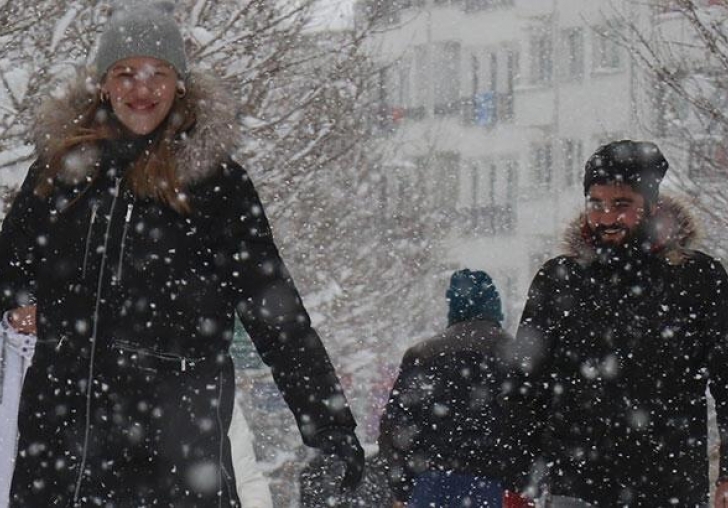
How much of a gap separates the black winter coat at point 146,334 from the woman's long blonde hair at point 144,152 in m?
0.03

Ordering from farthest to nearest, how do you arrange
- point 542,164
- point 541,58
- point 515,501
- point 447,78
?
point 447,78
point 541,58
point 542,164
point 515,501

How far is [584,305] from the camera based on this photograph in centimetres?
484

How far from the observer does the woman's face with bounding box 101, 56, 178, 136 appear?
3600mm

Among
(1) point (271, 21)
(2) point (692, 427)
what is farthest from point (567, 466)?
(1) point (271, 21)

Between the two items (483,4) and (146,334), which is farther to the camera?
(483,4)

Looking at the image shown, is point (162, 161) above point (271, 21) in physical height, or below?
above

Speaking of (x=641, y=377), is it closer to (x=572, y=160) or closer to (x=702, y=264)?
(x=702, y=264)

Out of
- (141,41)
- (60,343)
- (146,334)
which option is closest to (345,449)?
(146,334)

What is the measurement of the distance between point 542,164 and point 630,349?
50.3 m

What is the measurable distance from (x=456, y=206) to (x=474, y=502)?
166ft

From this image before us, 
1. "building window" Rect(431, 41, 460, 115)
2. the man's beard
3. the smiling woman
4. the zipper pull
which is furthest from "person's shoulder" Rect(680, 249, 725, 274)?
"building window" Rect(431, 41, 460, 115)

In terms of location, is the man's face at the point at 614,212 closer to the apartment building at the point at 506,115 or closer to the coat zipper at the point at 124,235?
the coat zipper at the point at 124,235

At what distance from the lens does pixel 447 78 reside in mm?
59531

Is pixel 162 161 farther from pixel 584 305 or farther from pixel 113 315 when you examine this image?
pixel 584 305
